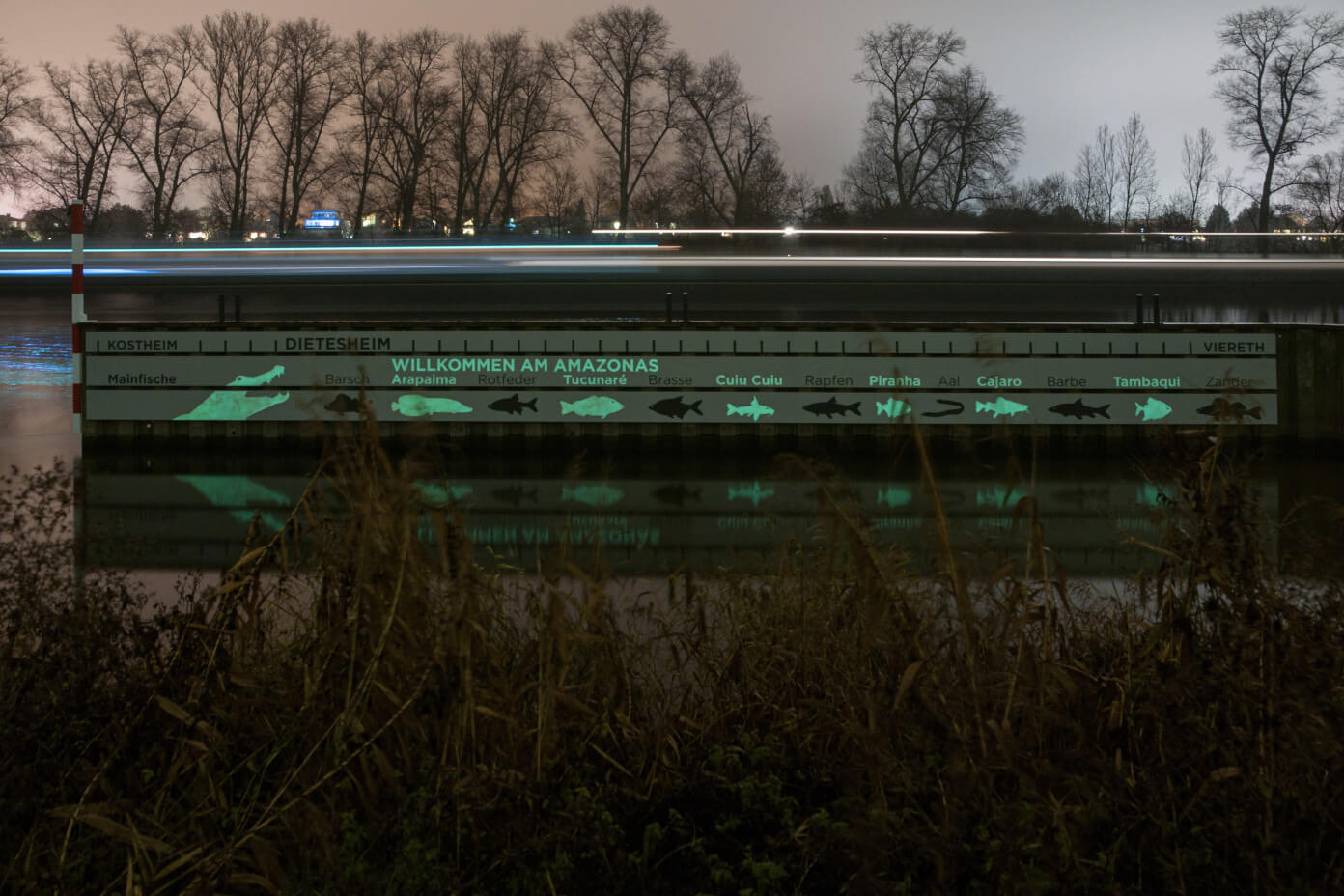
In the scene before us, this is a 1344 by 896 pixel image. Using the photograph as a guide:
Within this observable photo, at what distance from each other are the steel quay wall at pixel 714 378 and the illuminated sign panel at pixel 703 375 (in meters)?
0.02

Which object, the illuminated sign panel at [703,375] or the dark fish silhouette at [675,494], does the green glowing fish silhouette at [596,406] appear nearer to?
the illuminated sign panel at [703,375]

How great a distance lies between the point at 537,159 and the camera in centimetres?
5722

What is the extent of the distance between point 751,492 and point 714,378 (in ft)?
11.1

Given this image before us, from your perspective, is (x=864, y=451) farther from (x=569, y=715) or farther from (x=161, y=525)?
(x=569, y=715)

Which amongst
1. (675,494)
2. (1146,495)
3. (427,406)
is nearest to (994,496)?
(1146,495)

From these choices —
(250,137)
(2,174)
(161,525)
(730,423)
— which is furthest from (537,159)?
(161,525)

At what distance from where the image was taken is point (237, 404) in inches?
571

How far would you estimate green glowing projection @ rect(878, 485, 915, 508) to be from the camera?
34.0 feet

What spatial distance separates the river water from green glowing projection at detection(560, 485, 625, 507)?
3 centimetres

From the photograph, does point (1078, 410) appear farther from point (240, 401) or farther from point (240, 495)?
point (240, 401)

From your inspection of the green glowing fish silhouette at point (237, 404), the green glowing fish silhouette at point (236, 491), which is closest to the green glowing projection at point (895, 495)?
the green glowing fish silhouette at point (236, 491)

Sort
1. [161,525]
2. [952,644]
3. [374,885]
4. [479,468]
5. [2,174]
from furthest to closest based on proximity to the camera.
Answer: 1. [2,174]
2. [479,468]
3. [161,525]
4. [952,644]
5. [374,885]

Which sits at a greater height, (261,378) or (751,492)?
(261,378)

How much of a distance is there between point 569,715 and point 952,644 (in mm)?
1271
